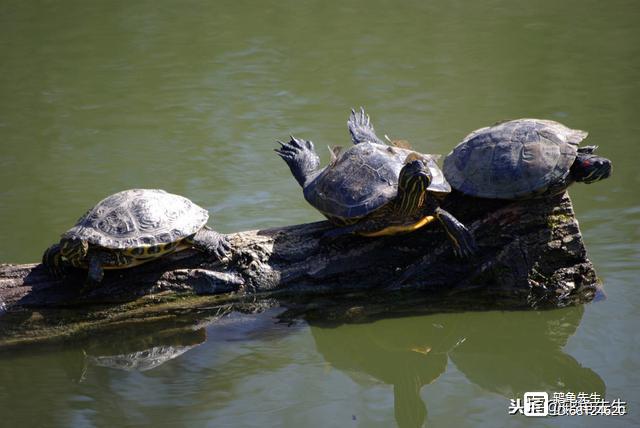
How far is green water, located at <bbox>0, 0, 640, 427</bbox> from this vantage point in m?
4.11

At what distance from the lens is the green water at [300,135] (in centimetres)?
411

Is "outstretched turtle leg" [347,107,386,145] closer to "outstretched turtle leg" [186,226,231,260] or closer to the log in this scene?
the log

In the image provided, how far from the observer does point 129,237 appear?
425 centimetres

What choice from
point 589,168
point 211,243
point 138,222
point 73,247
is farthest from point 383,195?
point 73,247

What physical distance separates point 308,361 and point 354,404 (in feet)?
1.53

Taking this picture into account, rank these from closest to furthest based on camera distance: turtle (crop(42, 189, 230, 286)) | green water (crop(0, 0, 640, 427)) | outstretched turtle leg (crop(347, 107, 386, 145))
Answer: green water (crop(0, 0, 640, 427)) < turtle (crop(42, 189, 230, 286)) < outstretched turtle leg (crop(347, 107, 386, 145))

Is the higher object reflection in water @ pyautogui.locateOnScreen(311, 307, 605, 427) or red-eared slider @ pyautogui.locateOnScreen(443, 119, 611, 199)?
red-eared slider @ pyautogui.locateOnScreen(443, 119, 611, 199)

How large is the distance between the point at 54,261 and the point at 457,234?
2.24 metres

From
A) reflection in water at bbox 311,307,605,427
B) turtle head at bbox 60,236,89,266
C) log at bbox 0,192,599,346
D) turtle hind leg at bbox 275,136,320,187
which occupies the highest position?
turtle hind leg at bbox 275,136,320,187

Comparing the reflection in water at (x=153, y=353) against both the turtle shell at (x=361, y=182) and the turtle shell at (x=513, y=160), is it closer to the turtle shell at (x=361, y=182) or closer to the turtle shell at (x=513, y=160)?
the turtle shell at (x=361, y=182)

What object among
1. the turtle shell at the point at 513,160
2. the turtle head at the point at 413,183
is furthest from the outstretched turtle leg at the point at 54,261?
the turtle shell at the point at 513,160

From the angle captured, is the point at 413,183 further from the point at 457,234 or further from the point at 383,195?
the point at 457,234

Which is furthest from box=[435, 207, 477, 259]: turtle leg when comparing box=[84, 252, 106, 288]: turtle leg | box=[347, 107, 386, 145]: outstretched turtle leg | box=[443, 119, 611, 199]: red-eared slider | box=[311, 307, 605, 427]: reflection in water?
box=[84, 252, 106, 288]: turtle leg

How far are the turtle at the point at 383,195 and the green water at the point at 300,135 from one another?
0.60m
